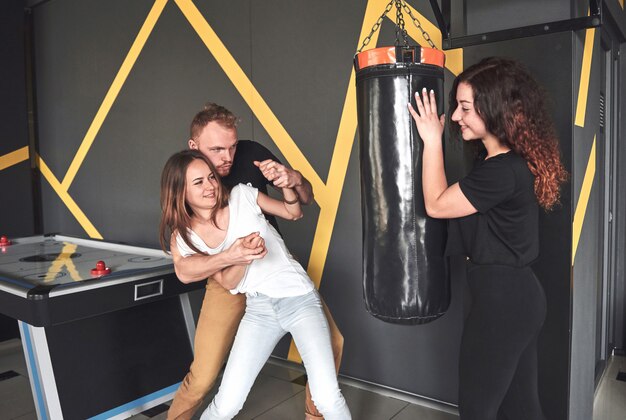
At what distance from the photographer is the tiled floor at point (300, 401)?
283 centimetres

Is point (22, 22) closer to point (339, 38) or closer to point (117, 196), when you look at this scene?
point (117, 196)

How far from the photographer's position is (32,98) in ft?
17.2

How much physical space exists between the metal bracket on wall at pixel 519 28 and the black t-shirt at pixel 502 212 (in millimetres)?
707

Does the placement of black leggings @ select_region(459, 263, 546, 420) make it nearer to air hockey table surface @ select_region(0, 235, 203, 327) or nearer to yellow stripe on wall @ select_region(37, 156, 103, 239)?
air hockey table surface @ select_region(0, 235, 203, 327)

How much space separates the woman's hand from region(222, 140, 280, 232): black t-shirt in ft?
3.23

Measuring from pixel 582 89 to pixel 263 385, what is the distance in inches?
92.5

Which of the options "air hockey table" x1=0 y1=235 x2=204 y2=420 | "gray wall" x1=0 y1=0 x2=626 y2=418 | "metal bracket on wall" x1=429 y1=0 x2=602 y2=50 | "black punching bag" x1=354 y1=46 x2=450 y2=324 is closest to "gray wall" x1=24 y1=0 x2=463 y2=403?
"gray wall" x1=0 y1=0 x2=626 y2=418

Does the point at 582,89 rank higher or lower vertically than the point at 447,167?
higher

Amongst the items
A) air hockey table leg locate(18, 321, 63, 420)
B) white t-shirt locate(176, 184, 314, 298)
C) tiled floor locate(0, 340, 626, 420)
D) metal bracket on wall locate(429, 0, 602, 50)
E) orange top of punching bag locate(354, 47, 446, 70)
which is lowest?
tiled floor locate(0, 340, 626, 420)

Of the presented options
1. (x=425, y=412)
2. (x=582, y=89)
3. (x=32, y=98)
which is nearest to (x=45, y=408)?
(x=425, y=412)

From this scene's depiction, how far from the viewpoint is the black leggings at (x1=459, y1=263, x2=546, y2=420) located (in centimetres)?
168

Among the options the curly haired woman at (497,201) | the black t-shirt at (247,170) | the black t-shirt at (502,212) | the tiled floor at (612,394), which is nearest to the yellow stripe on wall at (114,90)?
the black t-shirt at (247,170)

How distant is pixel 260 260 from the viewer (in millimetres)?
2125

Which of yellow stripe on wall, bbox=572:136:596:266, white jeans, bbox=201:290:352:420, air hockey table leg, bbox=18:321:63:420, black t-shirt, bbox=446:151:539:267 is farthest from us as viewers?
air hockey table leg, bbox=18:321:63:420
